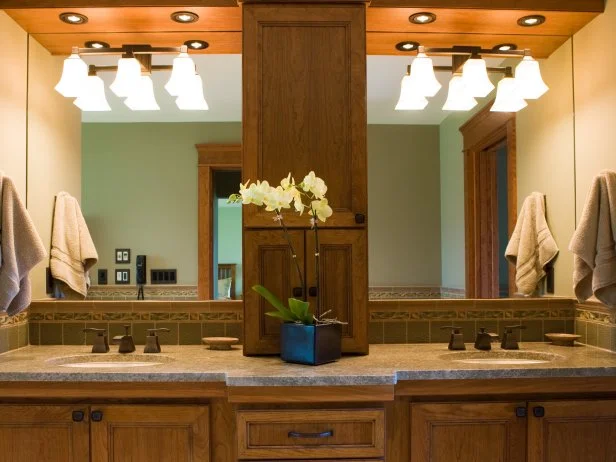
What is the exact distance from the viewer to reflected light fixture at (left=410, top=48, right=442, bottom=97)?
102 inches

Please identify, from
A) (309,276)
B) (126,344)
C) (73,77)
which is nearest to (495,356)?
(309,276)

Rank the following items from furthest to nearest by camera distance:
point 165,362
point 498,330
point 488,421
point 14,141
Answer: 1. point 498,330
2. point 14,141
3. point 165,362
4. point 488,421

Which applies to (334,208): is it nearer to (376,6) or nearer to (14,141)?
(376,6)

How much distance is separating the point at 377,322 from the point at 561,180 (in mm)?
955

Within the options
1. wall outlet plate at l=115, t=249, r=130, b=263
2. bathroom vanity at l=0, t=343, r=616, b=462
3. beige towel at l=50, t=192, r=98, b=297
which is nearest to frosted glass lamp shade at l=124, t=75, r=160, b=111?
beige towel at l=50, t=192, r=98, b=297

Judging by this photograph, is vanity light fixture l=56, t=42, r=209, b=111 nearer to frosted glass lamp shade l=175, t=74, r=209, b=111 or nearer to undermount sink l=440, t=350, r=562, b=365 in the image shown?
frosted glass lamp shade l=175, t=74, r=209, b=111

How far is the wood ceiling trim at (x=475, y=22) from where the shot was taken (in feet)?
7.89

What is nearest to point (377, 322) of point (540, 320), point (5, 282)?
point (540, 320)

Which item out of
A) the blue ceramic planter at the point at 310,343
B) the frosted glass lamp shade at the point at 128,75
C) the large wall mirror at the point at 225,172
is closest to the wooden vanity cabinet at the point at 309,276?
the blue ceramic planter at the point at 310,343

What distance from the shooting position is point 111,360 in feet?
7.74

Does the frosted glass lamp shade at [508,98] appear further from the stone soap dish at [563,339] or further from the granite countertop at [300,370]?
the granite countertop at [300,370]

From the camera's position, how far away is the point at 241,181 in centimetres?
234

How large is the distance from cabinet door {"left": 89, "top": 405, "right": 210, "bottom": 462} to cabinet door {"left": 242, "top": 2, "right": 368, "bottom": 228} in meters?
0.72

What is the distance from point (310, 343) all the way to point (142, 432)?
1.94 ft
